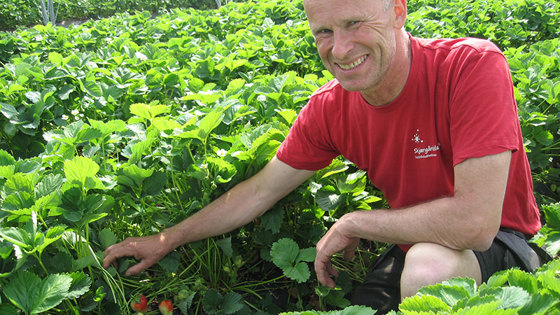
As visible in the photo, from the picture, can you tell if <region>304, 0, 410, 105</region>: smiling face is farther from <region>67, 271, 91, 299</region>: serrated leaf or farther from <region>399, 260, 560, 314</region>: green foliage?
<region>67, 271, 91, 299</region>: serrated leaf

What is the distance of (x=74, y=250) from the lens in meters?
2.09

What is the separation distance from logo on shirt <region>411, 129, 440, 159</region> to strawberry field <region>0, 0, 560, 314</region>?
1.14 ft

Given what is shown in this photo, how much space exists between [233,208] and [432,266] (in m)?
0.83

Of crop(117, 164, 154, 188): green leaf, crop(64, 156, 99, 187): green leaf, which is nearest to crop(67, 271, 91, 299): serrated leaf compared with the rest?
crop(64, 156, 99, 187): green leaf

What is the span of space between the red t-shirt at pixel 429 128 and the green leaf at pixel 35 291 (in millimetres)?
963

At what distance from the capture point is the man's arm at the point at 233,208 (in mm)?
2090

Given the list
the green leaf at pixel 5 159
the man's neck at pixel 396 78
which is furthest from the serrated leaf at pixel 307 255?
the green leaf at pixel 5 159

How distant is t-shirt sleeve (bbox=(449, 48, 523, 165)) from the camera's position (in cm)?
163

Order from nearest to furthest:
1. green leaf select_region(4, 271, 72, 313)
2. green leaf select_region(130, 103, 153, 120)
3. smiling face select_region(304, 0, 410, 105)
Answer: green leaf select_region(4, 271, 72, 313), smiling face select_region(304, 0, 410, 105), green leaf select_region(130, 103, 153, 120)

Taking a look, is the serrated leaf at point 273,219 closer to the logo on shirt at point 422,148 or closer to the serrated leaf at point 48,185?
the logo on shirt at point 422,148

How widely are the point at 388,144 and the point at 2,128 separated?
2564mm

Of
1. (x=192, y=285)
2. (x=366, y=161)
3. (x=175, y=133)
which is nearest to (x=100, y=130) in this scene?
(x=175, y=133)

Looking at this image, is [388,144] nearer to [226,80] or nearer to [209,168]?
[209,168]

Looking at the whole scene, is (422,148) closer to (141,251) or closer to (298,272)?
(298,272)
